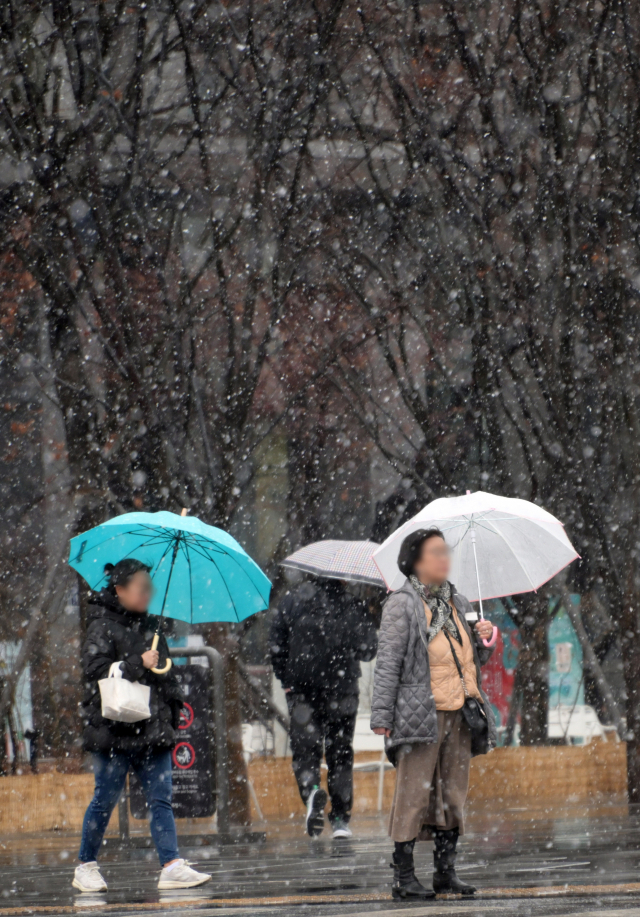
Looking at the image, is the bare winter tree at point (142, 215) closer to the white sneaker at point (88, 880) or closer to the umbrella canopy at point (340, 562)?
the umbrella canopy at point (340, 562)

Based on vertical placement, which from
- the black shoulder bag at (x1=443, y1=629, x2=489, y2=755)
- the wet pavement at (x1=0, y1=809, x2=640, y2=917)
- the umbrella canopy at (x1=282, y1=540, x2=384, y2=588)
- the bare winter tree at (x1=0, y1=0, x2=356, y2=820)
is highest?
the bare winter tree at (x1=0, y1=0, x2=356, y2=820)

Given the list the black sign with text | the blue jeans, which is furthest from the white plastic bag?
the black sign with text

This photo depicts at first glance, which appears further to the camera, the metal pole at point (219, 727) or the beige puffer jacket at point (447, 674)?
the metal pole at point (219, 727)

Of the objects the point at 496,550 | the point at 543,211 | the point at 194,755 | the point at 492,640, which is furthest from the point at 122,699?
the point at 543,211

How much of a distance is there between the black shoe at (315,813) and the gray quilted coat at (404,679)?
Result: 176 inches

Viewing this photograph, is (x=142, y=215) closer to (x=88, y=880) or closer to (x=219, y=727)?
(x=219, y=727)

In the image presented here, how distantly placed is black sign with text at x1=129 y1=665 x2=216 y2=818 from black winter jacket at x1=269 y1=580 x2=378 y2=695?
70 cm

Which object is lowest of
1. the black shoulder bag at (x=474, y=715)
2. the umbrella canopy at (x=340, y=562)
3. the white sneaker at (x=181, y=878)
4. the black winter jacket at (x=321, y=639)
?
the white sneaker at (x=181, y=878)

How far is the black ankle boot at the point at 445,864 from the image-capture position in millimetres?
6801

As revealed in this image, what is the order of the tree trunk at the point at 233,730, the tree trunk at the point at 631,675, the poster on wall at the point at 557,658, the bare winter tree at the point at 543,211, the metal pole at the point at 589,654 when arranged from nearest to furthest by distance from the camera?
the tree trunk at the point at 233,730 → the tree trunk at the point at 631,675 → the bare winter tree at the point at 543,211 → the metal pole at the point at 589,654 → the poster on wall at the point at 557,658

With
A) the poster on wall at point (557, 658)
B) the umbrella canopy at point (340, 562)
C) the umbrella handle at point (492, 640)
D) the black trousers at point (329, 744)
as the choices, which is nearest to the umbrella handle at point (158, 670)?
the umbrella handle at point (492, 640)

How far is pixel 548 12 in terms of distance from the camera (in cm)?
1424

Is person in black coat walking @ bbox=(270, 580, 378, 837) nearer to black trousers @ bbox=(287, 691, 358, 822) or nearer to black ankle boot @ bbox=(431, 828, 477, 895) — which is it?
black trousers @ bbox=(287, 691, 358, 822)

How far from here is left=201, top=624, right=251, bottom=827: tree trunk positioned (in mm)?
12758
